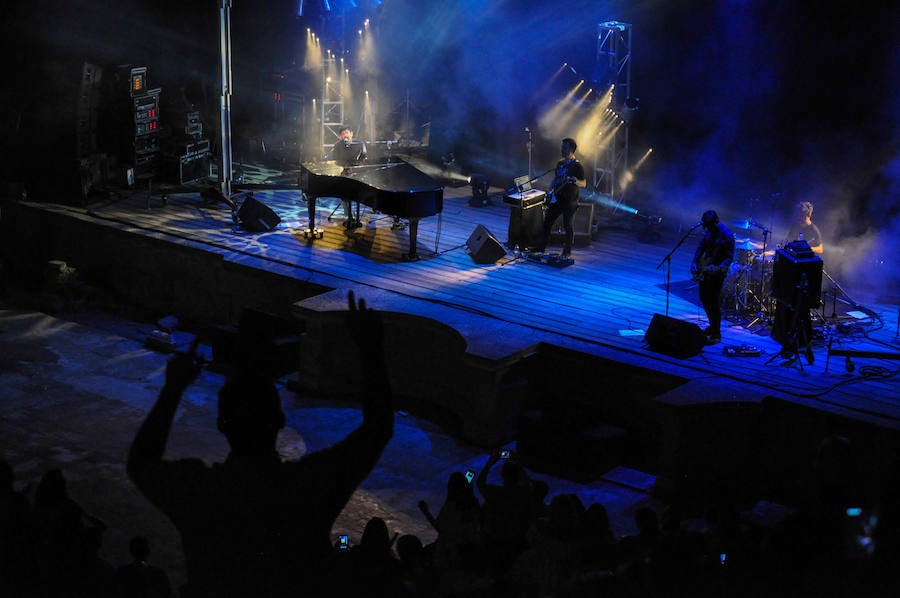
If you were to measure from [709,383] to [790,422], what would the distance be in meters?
0.85

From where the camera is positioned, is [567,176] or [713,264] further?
[567,176]

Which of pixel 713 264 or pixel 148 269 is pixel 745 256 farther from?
pixel 148 269

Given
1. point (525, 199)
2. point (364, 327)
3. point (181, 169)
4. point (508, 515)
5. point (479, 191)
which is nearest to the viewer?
point (364, 327)

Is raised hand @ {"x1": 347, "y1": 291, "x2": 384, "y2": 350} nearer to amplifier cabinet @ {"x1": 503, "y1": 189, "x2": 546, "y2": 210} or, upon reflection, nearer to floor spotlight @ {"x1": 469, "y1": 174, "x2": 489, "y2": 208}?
amplifier cabinet @ {"x1": 503, "y1": 189, "x2": 546, "y2": 210}

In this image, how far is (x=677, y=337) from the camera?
1174cm

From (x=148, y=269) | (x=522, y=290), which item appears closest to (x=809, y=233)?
(x=522, y=290)

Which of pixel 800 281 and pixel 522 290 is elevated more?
pixel 800 281

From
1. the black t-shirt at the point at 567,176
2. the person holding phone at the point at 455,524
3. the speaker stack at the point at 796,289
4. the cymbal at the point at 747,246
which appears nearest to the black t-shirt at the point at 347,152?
the black t-shirt at the point at 567,176

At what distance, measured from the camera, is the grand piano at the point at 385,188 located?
14.5 m

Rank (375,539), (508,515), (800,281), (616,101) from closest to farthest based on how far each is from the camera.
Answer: (375,539) < (508,515) < (800,281) < (616,101)

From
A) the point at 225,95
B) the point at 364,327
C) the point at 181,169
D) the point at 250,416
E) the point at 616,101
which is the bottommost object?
the point at 181,169

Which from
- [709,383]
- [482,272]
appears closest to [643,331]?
[709,383]

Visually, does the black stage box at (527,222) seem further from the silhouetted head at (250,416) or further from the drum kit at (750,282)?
the silhouetted head at (250,416)

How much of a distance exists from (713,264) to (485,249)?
389 cm
